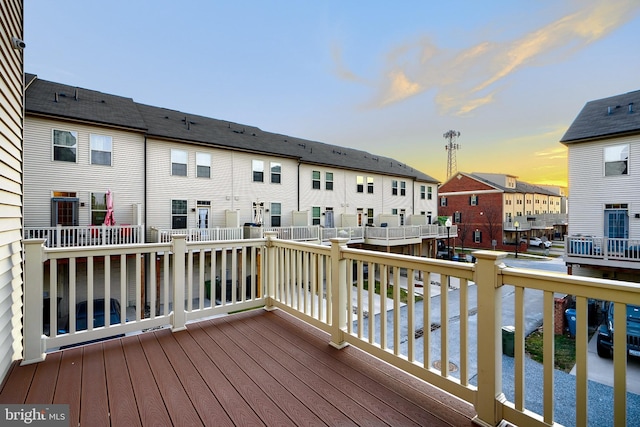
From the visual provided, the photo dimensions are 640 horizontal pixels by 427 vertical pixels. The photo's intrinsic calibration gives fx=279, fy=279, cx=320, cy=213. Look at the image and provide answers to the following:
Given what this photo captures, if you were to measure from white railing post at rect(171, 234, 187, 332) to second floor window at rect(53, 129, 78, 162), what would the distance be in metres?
9.01

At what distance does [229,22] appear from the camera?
9875mm

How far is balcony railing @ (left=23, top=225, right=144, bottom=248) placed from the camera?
8008 mm

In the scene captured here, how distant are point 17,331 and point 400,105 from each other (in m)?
15.3

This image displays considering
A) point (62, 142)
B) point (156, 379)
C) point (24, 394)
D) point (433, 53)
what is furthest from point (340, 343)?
point (433, 53)

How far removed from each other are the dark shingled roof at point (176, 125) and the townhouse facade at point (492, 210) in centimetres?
1328

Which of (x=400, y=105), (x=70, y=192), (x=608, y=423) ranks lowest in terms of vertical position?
(x=608, y=423)

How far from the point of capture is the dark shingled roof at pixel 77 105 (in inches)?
340

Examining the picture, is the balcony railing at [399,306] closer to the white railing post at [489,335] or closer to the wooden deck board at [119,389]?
the white railing post at [489,335]

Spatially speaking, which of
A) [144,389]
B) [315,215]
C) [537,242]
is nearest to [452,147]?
[537,242]

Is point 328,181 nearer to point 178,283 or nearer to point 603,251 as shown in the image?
point 603,251

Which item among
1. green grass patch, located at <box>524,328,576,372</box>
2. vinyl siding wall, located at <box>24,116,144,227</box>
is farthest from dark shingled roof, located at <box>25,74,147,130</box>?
green grass patch, located at <box>524,328,576,372</box>

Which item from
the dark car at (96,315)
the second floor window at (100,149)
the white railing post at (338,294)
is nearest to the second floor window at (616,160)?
the white railing post at (338,294)

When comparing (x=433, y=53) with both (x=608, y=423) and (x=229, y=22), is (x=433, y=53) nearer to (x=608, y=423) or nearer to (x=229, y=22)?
(x=229, y=22)

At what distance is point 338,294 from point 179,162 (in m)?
10.5
